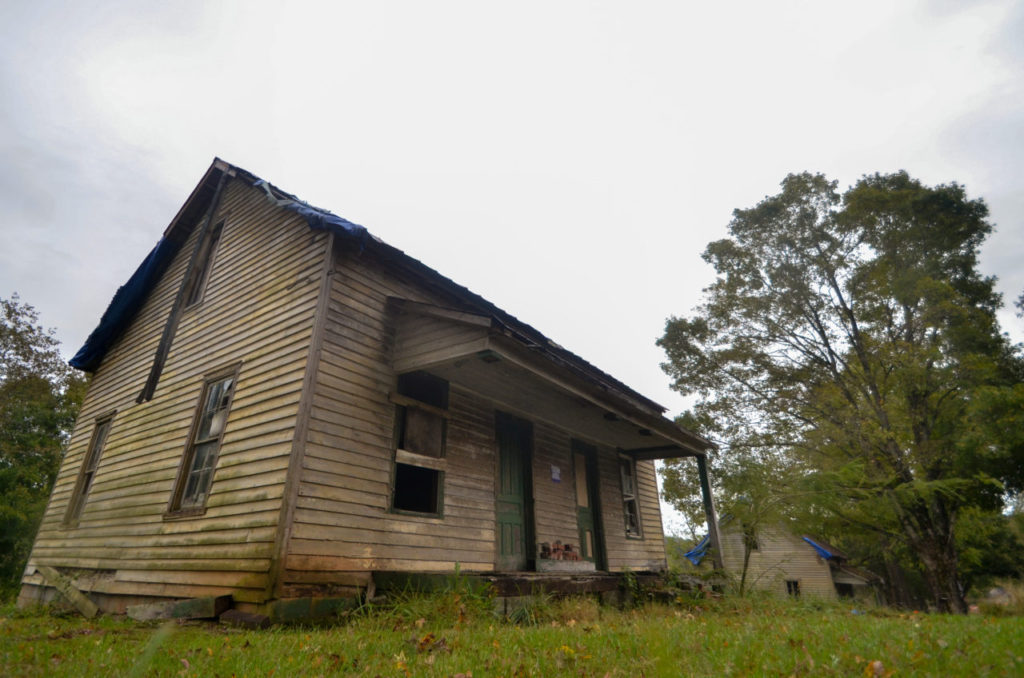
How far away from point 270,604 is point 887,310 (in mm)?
18636

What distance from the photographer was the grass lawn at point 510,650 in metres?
3.43

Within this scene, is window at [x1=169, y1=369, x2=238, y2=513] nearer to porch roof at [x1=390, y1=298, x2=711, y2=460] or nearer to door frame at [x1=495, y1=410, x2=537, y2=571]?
porch roof at [x1=390, y1=298, x2=711, y2=460]

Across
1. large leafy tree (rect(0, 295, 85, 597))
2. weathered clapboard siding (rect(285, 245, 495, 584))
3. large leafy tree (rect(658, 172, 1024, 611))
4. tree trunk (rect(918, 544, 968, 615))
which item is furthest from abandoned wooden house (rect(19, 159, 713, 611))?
large leafy tree (rect(0, 295, 85, 597))

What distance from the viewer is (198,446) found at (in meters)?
8.34

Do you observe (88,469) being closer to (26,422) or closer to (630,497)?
(630,497)

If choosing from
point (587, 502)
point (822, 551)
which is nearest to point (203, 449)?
point (587, 502)

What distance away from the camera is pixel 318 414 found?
684 centimetres

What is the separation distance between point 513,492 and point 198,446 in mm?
5179

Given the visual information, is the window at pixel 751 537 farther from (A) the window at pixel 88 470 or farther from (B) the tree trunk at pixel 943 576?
(A) the window at pixel 88 470

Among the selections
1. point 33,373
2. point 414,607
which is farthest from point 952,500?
point 33,373

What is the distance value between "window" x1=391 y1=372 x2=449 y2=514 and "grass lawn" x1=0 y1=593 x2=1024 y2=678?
226 centimetres

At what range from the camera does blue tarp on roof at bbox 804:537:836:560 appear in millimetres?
26953

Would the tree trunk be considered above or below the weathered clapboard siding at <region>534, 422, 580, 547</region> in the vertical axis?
below

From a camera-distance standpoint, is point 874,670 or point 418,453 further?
point 418,453
